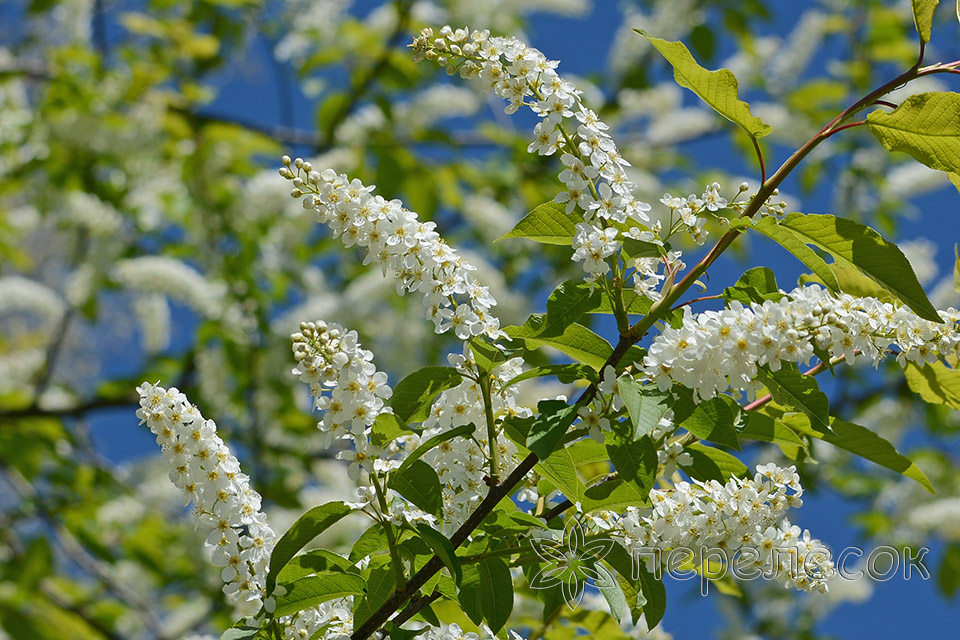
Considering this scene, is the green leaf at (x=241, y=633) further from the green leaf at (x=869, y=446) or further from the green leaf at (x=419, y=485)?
the green leaf at (x=869, y=446)

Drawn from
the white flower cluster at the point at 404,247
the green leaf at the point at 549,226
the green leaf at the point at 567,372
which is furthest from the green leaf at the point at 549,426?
the green leaf at the point at 549,226

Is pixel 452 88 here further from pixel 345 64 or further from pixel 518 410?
pixel 518 410

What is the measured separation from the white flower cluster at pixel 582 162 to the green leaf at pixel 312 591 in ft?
2.19

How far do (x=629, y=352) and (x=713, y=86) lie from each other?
0.49 meters

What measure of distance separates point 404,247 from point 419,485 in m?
0.39

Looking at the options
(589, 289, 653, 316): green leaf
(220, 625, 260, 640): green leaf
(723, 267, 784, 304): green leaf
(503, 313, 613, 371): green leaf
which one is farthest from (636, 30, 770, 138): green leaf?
(220, 625, 260, 640): green leaf

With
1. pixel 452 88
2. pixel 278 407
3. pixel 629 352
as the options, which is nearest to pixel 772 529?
pixel 629 352

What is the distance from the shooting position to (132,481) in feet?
23.3

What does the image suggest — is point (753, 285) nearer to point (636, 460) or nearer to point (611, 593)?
point (636, 460)

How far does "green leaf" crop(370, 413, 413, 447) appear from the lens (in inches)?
56.8

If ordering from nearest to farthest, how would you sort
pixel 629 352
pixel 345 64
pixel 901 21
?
pixel 629 352 < pixel 345 64 < pixel 901 21

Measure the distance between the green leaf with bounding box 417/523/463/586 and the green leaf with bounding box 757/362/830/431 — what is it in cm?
55

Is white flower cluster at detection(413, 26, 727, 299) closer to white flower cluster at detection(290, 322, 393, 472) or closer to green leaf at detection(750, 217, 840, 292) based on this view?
green leaf at detection(750, 217, 840, 292)

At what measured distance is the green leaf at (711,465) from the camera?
63.7 inches
